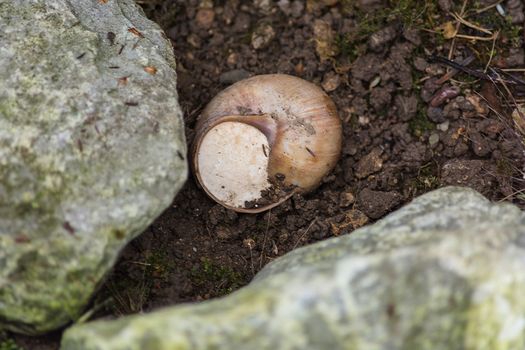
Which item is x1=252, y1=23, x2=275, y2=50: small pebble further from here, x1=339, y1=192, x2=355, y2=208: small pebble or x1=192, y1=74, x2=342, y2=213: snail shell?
x1=339, y1=192, x2=355, y2=208: small pebble

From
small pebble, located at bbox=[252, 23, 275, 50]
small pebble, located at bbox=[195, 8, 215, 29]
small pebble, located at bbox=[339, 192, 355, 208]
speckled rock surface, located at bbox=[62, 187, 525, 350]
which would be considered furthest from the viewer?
small pebble, located at bbox=[195, 8, 215, 29]

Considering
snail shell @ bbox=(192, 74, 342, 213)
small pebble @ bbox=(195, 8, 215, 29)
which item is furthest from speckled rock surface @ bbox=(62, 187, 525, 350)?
small pebble @ bbox=(195, 8, 215, 29)

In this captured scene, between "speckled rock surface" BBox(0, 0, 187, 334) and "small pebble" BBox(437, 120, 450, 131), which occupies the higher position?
"speckled rock surface" BBox(0, 0, 187, 334)

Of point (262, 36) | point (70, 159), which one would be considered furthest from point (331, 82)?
point (70, 159)

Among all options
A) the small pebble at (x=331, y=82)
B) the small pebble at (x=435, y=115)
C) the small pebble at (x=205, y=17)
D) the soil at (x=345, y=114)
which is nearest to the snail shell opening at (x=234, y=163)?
the soil at (x=345, y=114)

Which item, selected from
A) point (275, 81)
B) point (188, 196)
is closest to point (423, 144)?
point (275, 81)

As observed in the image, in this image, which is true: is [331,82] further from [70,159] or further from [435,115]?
[70,159]

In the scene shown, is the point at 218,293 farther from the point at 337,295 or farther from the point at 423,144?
the point at 423,144
